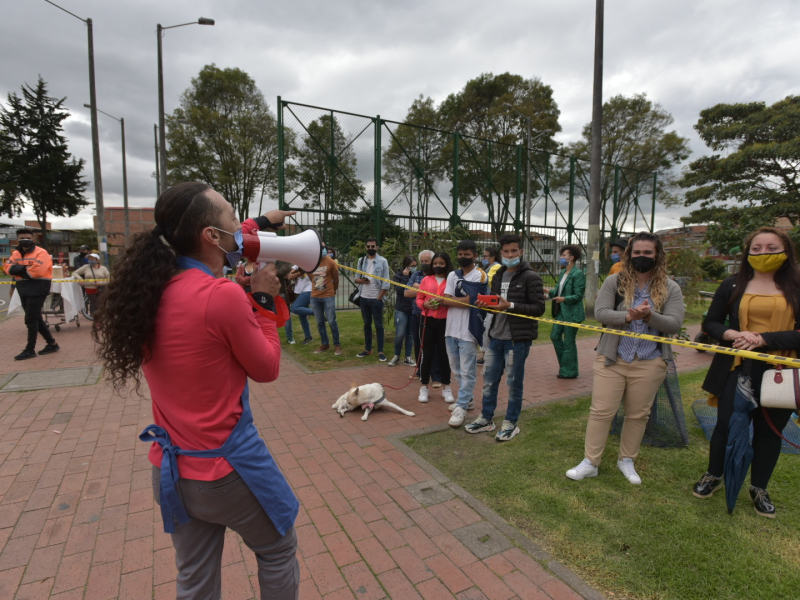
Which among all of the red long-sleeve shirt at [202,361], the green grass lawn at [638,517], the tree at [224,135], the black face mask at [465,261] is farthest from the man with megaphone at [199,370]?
the tree at [224,135]

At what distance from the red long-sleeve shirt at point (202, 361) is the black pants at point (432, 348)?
3.95 meters

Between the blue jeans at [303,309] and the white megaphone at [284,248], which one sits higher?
the white megaphone at [284,248]

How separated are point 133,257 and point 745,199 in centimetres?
3053

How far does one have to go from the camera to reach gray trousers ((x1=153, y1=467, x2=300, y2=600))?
54.3 inches

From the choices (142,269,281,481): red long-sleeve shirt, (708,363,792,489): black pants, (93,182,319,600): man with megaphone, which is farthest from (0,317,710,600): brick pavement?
(708,363,792,489): black pants

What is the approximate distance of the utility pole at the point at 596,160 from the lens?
10156mm

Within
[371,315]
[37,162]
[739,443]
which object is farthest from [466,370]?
[37,162]

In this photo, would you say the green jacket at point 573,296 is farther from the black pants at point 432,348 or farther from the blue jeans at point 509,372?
the blue jeans at point 509,372

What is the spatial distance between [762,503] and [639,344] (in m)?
1.26

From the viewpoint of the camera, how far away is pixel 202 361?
1.32 m

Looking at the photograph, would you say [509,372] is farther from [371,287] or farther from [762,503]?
[371,287]

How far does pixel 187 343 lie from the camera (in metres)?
1.31

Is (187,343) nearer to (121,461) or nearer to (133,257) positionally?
(133,257)

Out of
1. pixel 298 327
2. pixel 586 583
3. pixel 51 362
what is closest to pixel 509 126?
pixel 298 327
